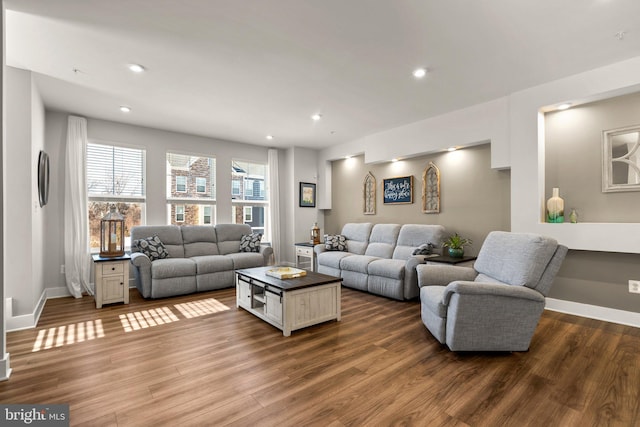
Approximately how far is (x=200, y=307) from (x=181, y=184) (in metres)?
2.56

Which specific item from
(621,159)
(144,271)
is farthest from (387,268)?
(144,271)

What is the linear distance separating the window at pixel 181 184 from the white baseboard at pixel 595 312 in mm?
5695

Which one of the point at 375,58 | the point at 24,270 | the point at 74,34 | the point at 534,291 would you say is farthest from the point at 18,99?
the point at 534,291

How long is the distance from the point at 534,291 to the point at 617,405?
815 millimetres

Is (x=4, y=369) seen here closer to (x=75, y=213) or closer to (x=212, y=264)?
(x=212, y=264)

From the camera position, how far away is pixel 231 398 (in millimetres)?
1921

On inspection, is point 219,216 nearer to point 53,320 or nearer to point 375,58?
point 53,320

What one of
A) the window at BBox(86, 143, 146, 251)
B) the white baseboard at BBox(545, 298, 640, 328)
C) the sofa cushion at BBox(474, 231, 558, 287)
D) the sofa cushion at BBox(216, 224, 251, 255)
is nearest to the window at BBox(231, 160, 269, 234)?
the sofa cushion at BBox(216, 224, 251, 255)

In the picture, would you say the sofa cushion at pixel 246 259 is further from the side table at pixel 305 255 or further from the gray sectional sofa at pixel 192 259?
the side table at pixel 305 255

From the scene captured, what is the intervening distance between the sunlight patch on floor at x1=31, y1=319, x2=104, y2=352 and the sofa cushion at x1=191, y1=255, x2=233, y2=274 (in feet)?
4.73

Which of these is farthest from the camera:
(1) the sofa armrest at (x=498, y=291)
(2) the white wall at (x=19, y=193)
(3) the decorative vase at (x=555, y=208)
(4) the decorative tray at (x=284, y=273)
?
(3) the decorative vase at (x=555, y=208)

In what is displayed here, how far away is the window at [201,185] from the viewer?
5.67 metres

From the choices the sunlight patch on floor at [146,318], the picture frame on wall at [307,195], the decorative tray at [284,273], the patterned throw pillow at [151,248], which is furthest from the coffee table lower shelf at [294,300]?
the picture frame on wall at [307,195]

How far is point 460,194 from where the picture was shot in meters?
4.60
